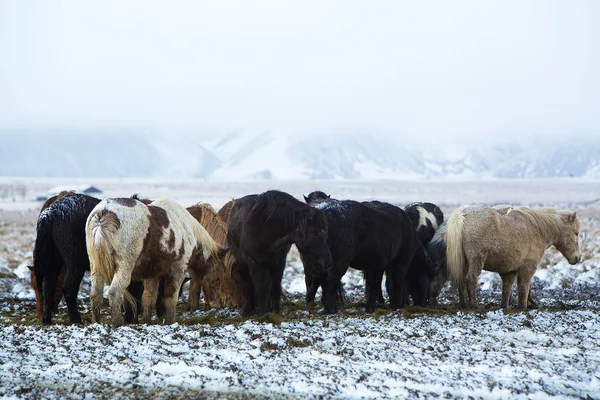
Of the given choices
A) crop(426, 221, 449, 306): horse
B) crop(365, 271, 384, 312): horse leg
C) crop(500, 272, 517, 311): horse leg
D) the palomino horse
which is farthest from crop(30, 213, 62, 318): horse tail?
crop(500, 272, 517, 311): horse leg

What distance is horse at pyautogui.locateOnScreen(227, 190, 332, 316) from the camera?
9281mm

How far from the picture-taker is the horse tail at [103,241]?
7879 millimetres

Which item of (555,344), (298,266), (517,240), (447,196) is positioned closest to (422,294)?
(517,240)

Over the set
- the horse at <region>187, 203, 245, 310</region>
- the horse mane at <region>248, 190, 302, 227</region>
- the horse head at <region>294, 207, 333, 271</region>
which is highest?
the horse mane at <region>248, 190, 302, 227</region>

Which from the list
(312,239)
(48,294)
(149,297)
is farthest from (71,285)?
(312,239)

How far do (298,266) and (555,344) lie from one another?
12.1 m

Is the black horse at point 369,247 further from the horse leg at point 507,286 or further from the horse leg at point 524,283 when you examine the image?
the horse leg at point 524,283

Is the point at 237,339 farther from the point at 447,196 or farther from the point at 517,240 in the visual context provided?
the point at 447,196

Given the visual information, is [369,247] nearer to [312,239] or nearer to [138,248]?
[312,239]

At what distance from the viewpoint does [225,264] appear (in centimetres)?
1184

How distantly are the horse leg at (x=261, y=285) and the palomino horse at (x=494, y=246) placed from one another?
2871mm

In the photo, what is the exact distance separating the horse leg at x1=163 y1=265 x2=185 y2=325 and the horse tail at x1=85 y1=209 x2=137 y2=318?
0.91 metres

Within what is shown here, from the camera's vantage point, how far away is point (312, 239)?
30.4 feet

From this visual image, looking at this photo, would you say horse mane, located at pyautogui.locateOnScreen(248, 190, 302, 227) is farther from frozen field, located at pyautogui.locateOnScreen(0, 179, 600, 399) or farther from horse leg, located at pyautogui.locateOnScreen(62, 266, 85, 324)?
horse leg, located at pyautogui.locateOnScreen(62, 266, 85, 324)
